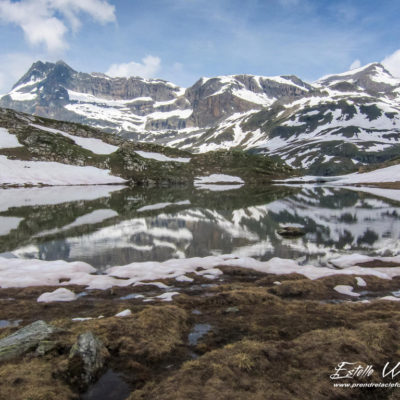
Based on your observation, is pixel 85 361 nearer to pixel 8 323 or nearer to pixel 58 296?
pixel 8 323

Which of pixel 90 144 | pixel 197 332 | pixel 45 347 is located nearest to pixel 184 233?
pixel 197 332

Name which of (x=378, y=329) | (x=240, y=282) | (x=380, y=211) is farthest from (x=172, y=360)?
(x=380, y=211)

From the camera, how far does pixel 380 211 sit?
6197 centimetres

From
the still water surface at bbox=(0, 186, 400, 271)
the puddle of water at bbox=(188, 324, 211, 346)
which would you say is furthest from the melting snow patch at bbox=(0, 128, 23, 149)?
the puddle of water at bbox=(188, 324, 211, 346)

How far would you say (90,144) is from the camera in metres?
173

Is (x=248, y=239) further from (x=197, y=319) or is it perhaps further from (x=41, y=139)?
(x=41, y=139)

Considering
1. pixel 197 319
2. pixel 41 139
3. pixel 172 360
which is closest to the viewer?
pixel 172 360

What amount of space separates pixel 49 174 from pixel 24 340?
439 ft

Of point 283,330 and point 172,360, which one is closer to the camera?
point 172,360

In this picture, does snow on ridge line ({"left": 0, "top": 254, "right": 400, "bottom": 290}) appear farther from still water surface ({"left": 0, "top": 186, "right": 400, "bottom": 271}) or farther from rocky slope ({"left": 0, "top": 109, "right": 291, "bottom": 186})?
rocky slope ({"left": 0, "top": 109, "right": 291, "bottom": 186})

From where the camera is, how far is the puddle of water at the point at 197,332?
1382cm

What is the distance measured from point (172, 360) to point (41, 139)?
534 feet

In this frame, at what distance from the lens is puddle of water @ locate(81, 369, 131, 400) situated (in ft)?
32.7

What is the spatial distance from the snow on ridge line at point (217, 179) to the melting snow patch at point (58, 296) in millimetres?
145936
